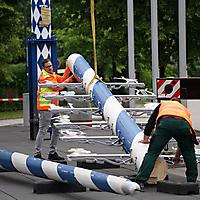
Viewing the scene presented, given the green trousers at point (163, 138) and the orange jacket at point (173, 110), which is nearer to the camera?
the green trousers at point (163, 138)

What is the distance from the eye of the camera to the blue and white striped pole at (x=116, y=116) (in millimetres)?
11480

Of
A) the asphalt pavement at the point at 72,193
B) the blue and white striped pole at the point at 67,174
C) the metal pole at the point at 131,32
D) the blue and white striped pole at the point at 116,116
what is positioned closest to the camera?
the blue and white striped pole at the point at 67,174

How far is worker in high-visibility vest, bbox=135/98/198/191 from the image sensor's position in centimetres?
1088

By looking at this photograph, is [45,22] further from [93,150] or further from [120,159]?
[120,159]

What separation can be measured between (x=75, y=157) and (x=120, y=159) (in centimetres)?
93

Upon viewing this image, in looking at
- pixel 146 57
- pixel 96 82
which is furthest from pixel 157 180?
pixel 146 57

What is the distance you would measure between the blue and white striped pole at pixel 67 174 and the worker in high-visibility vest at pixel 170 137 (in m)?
1.09

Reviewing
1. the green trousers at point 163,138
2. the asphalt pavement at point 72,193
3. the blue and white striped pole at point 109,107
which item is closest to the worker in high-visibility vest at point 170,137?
the green trousers at point 163,138

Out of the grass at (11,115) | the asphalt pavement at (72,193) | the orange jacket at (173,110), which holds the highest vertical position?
the orange jacket at (173,110)

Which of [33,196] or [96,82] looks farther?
[96,82]

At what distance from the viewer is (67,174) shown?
10.5m

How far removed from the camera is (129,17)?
19125 mm

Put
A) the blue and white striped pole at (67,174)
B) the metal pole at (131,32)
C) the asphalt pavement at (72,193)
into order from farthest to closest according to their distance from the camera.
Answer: the metal pole at (131,32)
the asphalt pavement at (72,193)
the blue and white striped pole at (67,174)

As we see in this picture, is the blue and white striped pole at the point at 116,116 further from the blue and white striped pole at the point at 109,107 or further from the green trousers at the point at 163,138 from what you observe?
the green trousers at the point at 163,138
